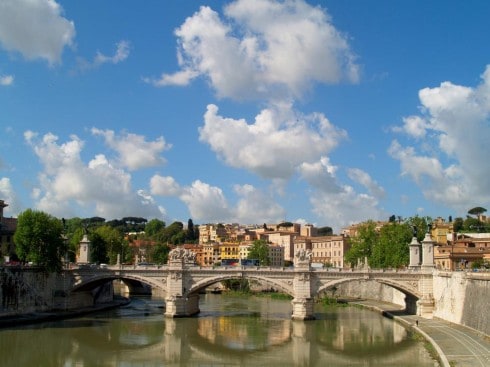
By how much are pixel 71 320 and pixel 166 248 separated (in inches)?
2303

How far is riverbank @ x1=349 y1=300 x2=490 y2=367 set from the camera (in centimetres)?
2781

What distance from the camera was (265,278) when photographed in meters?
50.6

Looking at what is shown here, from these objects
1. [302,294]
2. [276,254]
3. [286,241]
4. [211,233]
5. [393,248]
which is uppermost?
[211,233]

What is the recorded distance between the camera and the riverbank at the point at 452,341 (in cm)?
2781

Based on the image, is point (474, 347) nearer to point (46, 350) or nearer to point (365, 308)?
point (46, 350)

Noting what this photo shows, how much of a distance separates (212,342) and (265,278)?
12.3 m

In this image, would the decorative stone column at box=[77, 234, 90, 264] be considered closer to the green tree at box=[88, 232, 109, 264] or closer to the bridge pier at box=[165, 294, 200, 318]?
the bridge pier at box=[165, 294, 200, 318]

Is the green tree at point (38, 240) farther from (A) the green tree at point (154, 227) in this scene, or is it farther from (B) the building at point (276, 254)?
(A) the green tree at point (154, 227)

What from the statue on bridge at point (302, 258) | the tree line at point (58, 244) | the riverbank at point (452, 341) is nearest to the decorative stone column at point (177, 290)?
the tree line at point (58, 244)

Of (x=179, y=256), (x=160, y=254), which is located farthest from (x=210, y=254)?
(x=179, y=256)

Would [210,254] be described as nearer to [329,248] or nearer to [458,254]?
[329,248]

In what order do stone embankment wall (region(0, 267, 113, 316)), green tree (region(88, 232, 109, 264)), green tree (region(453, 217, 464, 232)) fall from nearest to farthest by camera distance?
stone embankment wall (region(0, 267, 113, 316)) → green tree (region(88, 232, 109, 264)) → green tree (region(453, 217, 464, 232))

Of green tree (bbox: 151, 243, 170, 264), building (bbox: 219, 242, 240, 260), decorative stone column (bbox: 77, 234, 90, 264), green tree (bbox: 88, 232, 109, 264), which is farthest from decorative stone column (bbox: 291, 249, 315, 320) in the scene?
building (bbox: 219, 242, 240, 260)

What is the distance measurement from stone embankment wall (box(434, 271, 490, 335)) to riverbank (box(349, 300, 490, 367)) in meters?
0.61
